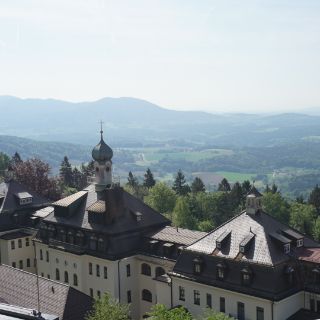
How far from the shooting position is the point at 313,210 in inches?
4754

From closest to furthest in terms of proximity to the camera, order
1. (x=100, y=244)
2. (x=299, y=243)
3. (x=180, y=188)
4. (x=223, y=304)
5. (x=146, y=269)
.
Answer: (x=223, y=304)
(x=299, y=243)
(x=146, y=269)
(x=100, y=244)
(x=180, y=188)

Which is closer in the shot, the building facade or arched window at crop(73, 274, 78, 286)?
the building facade

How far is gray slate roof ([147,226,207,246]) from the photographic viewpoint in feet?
205

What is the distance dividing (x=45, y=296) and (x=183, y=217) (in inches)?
2237

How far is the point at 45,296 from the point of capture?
54.4 metres

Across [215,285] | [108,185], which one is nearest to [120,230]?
A: [108,185]

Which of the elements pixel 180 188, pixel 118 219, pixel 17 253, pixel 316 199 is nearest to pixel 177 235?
pixel 118 219

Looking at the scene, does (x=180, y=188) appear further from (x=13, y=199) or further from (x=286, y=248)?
(x=286, y=248)

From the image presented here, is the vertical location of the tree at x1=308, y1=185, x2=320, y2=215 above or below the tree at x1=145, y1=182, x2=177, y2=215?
below

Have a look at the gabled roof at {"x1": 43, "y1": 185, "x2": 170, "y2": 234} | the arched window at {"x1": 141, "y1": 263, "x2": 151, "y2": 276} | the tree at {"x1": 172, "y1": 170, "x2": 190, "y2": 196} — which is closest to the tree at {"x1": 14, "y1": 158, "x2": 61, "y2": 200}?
the tree at {"x1": 172, "y1": 170, "x2": 190, "y2": 196}

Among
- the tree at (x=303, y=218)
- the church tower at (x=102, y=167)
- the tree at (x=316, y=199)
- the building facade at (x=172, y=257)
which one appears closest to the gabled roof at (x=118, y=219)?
the building facade at (x=172, y=257)

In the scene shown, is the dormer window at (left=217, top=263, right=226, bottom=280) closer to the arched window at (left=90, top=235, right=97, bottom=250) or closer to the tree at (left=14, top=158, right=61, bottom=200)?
the arched window at (left=90, top=235, right=97, bottom=250)

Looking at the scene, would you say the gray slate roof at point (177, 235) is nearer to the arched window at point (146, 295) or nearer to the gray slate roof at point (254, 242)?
the gray slate roof at point (254, 242)

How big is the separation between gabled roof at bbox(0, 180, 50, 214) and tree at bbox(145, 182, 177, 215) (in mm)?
38589
